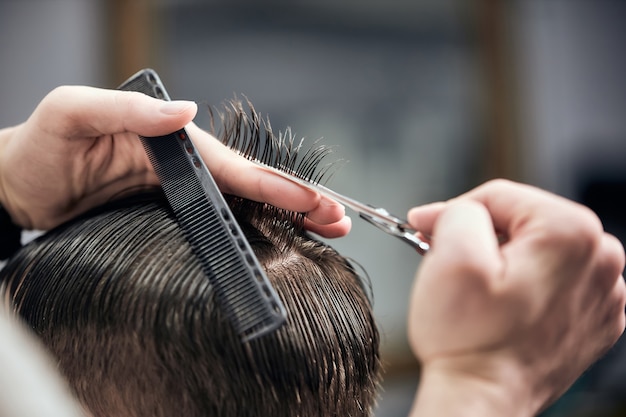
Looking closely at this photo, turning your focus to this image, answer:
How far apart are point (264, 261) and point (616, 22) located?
2.53 meters

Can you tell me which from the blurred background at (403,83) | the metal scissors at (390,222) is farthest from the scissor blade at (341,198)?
the blurred background at (403,83)

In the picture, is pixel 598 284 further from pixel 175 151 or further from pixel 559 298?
pixel 175 151

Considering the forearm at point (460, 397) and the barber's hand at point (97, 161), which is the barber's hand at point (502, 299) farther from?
the barber's hand at point (97, 161)

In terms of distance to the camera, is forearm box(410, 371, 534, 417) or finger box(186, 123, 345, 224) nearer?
forearm box(410, 371, 534, 417)

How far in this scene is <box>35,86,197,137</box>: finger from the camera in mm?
652

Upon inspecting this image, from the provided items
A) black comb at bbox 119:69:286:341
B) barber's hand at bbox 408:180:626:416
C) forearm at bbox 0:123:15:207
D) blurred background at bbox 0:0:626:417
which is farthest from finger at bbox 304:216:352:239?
blurred background at bbox 0:0:626:417

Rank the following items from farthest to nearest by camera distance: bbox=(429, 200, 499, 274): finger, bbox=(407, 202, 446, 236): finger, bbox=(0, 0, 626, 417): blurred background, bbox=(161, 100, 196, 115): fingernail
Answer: bbox=(0, 0, 626, 417): blurred background
bbox=(161, 100, 196, 115): fingernail
bbox=(407, 202, 446, 236): finger
bbox=(429, 200, 499, 274): finger

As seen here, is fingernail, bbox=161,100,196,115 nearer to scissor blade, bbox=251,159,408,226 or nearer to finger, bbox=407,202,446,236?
scissor blade, bbox=251,159,408,226

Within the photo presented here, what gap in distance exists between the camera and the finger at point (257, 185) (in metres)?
0.68

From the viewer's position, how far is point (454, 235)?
0.43 metres

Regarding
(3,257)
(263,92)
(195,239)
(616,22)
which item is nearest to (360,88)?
(263,92)

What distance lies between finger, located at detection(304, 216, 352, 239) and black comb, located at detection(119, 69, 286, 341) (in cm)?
15

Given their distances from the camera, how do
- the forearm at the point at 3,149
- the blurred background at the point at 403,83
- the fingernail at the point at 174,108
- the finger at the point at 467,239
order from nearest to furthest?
the finger at the point at 467,239
the fingernail at the point at 174,108
the forearm at the point at 3,149
the blurred background at the point at 403,83

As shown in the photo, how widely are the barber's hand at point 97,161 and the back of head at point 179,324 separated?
4cm
